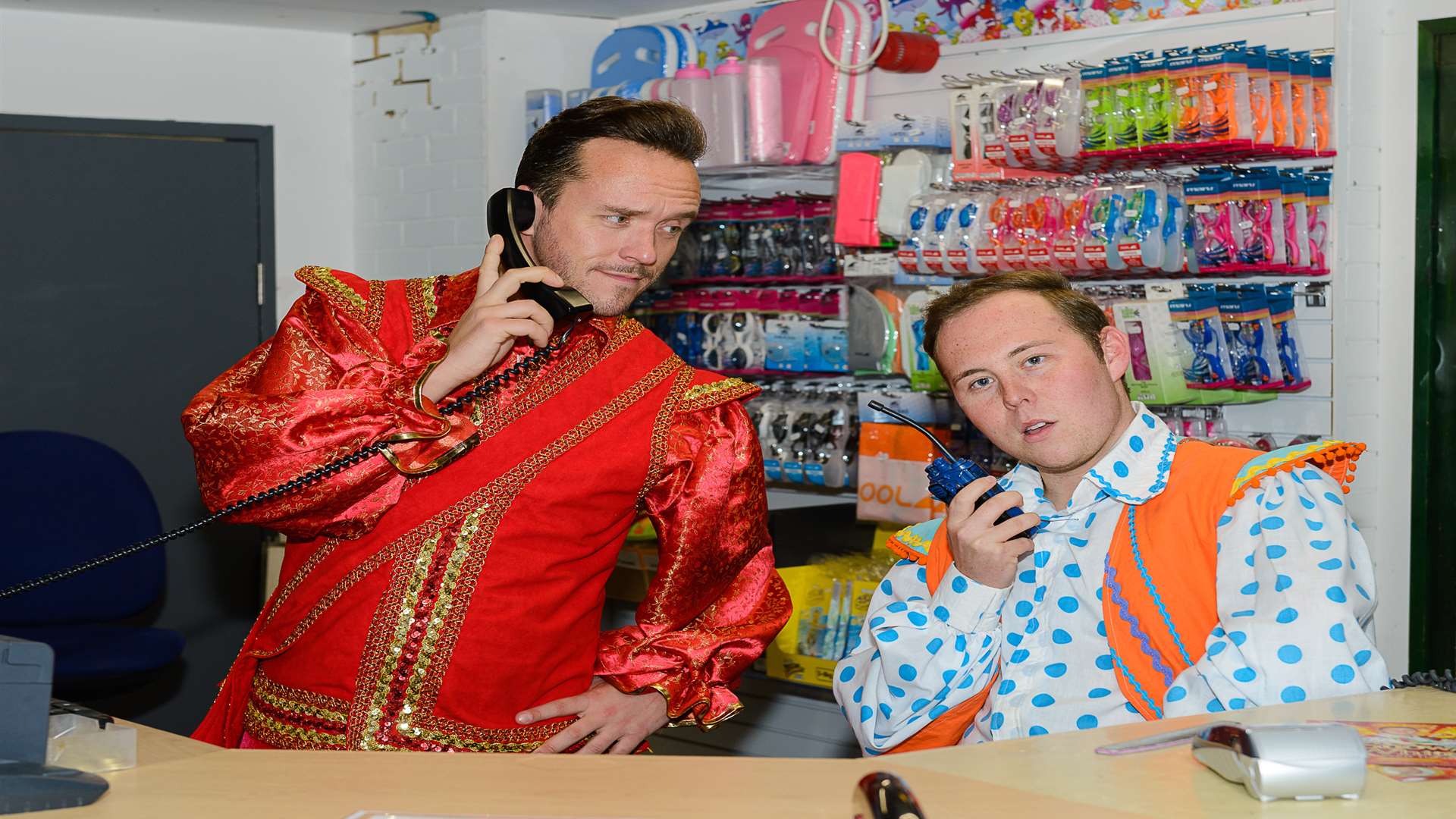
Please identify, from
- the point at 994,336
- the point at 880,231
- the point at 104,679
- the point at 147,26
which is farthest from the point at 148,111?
the point at 994,336

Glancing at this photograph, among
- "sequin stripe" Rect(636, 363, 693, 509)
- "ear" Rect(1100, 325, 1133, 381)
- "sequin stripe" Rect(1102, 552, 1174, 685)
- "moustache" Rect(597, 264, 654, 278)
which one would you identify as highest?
"moustache" Rect(597, 264, 654, 278)

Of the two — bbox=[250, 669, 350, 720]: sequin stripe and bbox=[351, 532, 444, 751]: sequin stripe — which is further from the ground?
bbox=[351, 532, 444, 751]: sequin stripe

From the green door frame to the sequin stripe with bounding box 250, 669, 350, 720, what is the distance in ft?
8.28

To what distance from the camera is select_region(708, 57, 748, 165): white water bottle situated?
163 inches

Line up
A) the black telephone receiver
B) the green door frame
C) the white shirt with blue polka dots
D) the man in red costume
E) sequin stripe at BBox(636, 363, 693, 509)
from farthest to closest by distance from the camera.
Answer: the green door frame < sequin stripe at BBox(636, 363, 693, 509) < the black telephone receiver < the man in red costume < the white shirt with blue polka dots

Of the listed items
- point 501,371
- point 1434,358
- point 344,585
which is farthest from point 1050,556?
point 1434,358

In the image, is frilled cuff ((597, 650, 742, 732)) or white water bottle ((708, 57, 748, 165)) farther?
white water bottle ((708, 57, 748, 165))

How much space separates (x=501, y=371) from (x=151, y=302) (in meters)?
3.20

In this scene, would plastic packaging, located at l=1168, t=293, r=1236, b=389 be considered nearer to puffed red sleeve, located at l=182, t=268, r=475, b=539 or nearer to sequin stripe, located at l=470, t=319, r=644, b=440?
sequin stripe, located at l=470, t=319, r=644, b=440

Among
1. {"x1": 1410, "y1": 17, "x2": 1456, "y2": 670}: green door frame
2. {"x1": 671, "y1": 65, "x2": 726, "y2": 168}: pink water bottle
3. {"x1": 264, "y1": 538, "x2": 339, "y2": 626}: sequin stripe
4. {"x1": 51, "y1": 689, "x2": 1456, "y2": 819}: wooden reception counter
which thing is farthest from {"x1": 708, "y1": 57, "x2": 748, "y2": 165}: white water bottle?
{"x1": 51, "y1": 689, "x2": 1456, "y2": 819}: wooden reception counter

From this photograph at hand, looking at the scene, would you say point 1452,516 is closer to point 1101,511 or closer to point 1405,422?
point 1405,422

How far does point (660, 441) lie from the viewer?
88.1 inches

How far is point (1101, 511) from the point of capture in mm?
2062

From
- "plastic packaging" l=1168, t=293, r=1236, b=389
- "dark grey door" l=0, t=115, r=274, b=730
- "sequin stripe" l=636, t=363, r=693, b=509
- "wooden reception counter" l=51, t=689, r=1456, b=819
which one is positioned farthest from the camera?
"dark grey door" l=0, t=115, r=274, b=730
